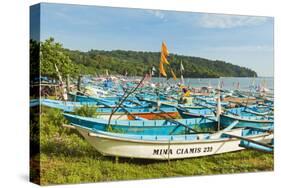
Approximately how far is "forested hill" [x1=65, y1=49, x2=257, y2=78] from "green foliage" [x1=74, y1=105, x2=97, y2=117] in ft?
1.62

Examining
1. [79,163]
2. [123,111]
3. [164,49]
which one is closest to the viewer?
[79,163]

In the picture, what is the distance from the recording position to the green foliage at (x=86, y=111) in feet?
31.6

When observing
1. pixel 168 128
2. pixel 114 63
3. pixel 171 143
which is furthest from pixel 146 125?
pixel 114 63

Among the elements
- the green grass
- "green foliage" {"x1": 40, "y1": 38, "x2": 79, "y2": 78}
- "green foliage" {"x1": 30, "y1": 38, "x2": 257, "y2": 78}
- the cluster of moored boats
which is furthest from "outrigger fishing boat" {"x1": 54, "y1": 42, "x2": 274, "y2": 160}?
"green foliage" {"x1": 40, "y1": 38, "x2": 79, "y2": 78}

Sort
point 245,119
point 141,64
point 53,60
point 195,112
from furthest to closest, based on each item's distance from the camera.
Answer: point 245,119
point 195,112
point 141,64
point 53,60

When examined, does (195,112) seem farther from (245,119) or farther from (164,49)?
(164,49)

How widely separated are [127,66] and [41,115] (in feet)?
4.95

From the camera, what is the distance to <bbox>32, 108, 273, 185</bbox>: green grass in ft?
30.7

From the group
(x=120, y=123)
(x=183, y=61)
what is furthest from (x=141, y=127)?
(x=183, y=61)

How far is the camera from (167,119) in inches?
401

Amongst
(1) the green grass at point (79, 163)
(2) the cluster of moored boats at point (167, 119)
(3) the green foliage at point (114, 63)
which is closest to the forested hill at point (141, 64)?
(3) the green foliage at point (114, 63)

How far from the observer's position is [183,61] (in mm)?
10414

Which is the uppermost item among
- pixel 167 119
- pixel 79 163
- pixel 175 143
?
pixel 167 119

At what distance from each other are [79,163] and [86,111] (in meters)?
0.72
